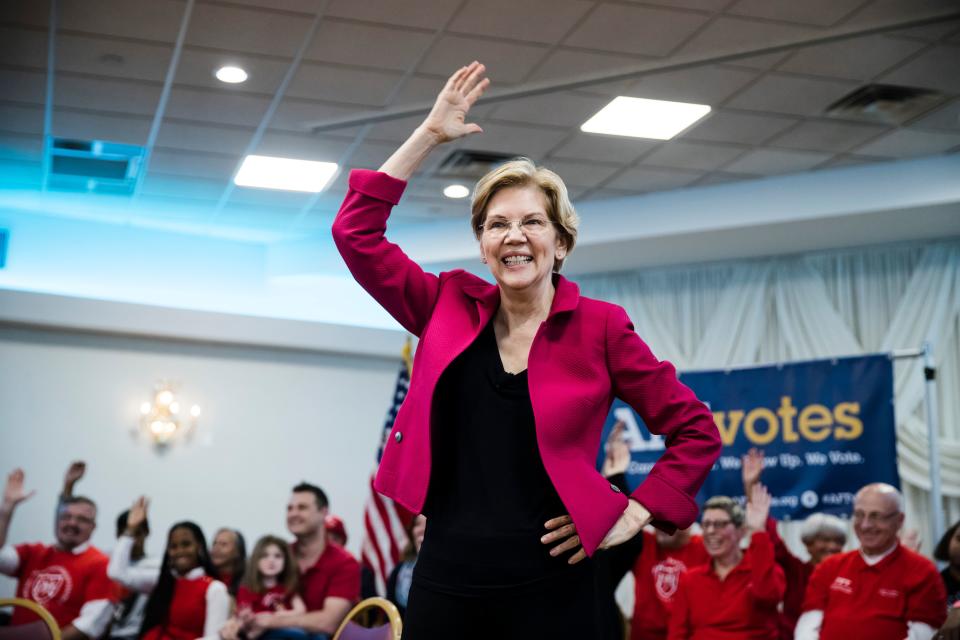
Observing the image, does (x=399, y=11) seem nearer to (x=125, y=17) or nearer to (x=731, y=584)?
(x=125, y=17)

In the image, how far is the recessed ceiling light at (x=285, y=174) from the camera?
7.50 metres

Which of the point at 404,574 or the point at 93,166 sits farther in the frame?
the point at 93,166

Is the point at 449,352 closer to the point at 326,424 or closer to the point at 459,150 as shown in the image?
the point at 459,150

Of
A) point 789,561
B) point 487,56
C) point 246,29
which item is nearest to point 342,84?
point 246,29

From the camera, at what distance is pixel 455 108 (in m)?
1.75

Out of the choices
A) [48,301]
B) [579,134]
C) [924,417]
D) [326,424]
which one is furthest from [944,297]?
[48,301]

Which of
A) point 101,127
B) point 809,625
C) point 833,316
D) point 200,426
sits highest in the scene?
point 101,127

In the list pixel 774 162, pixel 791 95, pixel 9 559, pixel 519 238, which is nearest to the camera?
pixel 519 238

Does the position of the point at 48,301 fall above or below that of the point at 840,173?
below

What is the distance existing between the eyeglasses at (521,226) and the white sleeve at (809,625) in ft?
13.0

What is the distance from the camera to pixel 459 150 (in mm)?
7246

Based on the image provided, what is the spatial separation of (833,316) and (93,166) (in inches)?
222

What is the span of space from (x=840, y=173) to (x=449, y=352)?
6553mm

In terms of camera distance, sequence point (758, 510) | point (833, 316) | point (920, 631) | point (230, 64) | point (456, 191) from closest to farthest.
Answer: point (920, 631) → point (758, 510) → point (230, 64) → point (456, 191) → point (833, 316)
